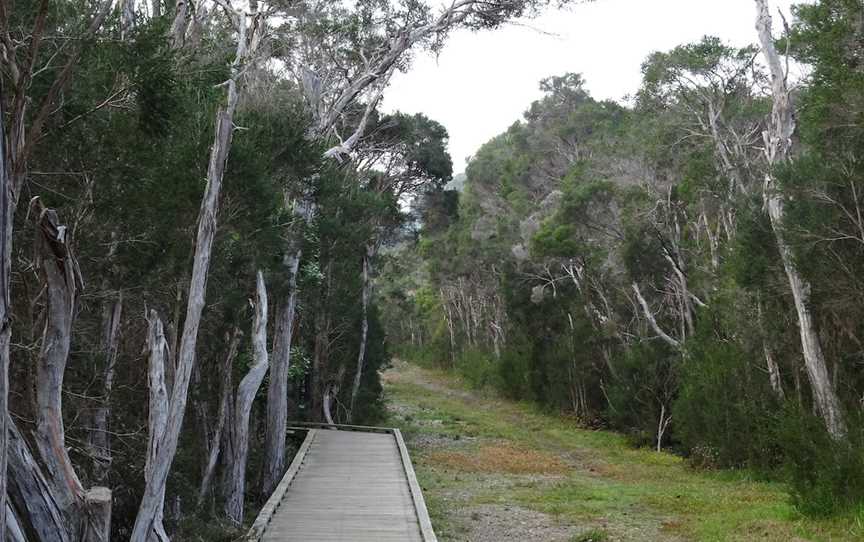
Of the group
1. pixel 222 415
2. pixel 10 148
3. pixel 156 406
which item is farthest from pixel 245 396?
pixel 10 148

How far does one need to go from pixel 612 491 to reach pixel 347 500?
5801 millimetres

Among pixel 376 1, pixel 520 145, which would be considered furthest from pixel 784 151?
pixel 520 145

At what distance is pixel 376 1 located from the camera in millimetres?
15281

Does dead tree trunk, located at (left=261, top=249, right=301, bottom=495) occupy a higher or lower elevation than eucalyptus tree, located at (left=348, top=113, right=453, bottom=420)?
lower

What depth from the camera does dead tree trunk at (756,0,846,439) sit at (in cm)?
1262

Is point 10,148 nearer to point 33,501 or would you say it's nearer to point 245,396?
point 33,501

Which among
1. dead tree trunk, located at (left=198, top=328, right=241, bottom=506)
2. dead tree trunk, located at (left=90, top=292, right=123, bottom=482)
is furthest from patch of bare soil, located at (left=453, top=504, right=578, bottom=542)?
dead tree trunk, located at (left=90, top=292, right=123, bottom=482)

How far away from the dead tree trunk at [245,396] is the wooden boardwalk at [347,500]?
0.76 m

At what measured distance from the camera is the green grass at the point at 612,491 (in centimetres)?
1076

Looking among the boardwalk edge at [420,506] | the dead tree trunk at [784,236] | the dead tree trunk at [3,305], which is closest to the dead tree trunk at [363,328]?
the boardwalk edge at [420,506]

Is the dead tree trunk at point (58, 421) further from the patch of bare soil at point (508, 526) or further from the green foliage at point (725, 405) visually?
the green foliage at point (725, 405)

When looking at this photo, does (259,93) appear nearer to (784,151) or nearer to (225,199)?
(225,199)

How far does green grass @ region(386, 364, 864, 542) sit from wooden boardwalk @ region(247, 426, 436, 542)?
2.89ft

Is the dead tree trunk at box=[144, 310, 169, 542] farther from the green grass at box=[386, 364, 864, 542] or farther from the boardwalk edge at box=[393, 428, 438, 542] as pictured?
the green grass at box=[386, 364, 864, 542]
